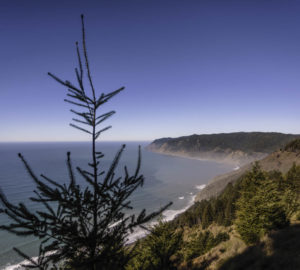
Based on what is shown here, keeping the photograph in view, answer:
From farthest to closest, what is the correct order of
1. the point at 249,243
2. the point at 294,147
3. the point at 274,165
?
the point at 294,147, the point at 274,165, the point at 249,243

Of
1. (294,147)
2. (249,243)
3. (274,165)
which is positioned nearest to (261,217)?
(249,243)

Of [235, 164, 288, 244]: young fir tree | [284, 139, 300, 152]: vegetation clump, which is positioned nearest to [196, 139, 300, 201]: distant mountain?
[284, 139, 300, 152]: vegetation clump

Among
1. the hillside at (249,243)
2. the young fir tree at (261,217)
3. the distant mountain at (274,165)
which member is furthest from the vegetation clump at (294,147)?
the young fir tree at (261,217)

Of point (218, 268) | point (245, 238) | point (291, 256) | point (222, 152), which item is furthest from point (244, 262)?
point (222, 152)

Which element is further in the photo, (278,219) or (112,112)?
(278,219)

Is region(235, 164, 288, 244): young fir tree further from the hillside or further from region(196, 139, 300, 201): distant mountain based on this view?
region(196, 139, 300, 201): distant mountain

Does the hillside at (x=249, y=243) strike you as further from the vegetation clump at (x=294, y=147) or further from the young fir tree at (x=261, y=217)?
the vegetation clump at (x=294, y=147)

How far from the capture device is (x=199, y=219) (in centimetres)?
4238

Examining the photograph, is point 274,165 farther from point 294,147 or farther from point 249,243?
point 249,243

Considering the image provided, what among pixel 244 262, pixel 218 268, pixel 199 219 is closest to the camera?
pixel 244 262

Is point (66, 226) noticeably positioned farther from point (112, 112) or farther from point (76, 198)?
point (112, 112)

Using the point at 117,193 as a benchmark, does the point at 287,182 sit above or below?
below

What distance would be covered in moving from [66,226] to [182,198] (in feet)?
212

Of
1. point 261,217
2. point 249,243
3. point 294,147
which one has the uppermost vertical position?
point 294,147
